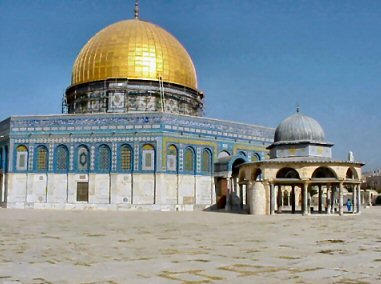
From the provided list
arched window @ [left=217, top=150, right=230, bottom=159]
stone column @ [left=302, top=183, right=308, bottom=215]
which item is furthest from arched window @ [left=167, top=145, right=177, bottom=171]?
stone column @ [left=302, top=183, right=308, bottom=215]

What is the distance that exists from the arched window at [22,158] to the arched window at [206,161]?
35.3 ft

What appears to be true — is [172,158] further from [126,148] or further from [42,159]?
[42,159]

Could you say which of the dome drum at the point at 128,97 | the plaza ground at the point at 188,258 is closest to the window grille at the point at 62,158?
the dome drum at the point at 128,97

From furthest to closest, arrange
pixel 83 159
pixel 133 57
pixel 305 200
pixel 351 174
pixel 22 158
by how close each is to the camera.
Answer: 1. pixel 133 57
2. pixel 22 158
3. pixel 83 159
4. pixel 351 174
5. pixel 305 200

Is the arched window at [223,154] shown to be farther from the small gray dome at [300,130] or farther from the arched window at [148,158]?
the small gray dome at [300,130]

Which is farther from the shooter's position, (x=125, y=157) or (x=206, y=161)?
(x=206, y=161)

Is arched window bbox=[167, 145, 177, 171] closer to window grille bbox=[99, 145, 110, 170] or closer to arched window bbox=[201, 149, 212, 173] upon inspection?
arched window bbox=[201, 149, 212, 173]

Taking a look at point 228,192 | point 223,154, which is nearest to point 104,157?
point 223,154

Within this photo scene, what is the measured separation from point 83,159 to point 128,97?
537cm

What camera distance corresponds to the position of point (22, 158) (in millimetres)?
31281

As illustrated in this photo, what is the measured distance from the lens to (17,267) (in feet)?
24.3

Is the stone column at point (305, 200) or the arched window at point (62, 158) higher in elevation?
the arched window at point (62, 158)

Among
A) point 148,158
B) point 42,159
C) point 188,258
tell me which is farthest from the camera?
point 42,159

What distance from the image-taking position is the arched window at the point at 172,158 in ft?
98.0
